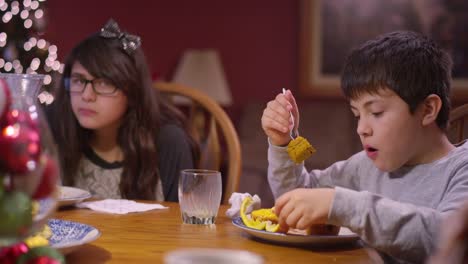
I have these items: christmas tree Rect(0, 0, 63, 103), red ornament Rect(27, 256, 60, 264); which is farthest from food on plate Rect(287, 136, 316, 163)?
christmas tree Rect(0, 0, 63, 103)

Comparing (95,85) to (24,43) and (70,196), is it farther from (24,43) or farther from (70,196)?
(24,43)

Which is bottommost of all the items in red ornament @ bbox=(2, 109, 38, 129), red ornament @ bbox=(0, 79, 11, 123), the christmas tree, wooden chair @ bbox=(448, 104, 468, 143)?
wooden chair @ bbox=(448, 104, 468, 143)

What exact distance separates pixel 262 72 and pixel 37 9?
2346 mm

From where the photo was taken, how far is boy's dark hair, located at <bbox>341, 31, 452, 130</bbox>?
53.9 inches

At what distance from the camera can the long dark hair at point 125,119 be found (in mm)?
2066

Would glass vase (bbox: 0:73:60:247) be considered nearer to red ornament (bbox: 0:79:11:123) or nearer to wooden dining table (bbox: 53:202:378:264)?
red ornament (bbox: 0:79:11:123)

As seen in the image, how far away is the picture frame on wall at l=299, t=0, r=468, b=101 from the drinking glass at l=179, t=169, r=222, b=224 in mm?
4303

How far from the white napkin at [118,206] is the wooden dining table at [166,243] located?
29 millimetres

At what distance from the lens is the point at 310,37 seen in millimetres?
5594

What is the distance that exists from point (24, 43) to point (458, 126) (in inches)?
102

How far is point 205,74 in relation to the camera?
17.7ft

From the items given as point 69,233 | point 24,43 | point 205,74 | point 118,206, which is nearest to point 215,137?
point 118,206

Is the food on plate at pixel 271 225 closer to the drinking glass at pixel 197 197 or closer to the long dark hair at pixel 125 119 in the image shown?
the drinking glass at pixel 197 197

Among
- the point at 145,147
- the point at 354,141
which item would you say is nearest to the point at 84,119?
the point at 145,147
